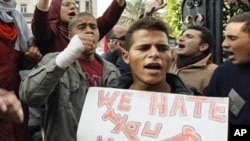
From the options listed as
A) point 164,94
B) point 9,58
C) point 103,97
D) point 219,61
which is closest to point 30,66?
point 9,58

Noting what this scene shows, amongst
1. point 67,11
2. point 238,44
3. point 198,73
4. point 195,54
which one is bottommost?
point 198,73

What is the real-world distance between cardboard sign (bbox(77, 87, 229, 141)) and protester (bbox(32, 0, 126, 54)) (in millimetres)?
1089

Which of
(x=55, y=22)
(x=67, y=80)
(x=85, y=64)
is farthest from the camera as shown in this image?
(x=55, y=22)

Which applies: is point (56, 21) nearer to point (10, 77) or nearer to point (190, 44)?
point (10, 77)

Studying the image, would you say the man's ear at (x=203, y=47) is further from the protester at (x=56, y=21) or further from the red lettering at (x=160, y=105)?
the red lettering at (x=160, y=105)

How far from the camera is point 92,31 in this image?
314cm

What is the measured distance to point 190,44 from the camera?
421cm

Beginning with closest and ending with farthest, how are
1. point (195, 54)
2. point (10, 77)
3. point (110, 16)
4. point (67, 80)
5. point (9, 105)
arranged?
point (9, 105)
point (67, 80)
point (10, 77)
point (110, 16)
point (195, 54)

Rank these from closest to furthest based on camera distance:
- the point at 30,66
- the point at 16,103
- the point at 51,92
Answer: the point at 16,103 < the point at 51,92 < the point at 30,66

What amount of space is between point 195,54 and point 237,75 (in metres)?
1.08

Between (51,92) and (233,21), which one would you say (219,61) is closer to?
(233,21)

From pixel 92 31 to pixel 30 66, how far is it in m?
0.54

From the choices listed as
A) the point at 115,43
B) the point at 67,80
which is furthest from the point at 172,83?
the point at 115,43

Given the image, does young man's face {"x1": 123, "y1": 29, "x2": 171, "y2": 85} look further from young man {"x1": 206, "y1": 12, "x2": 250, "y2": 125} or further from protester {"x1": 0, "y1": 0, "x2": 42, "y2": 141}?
protester {"x1": 0, "y1": 0, "x2": 42, "y2": 141}
